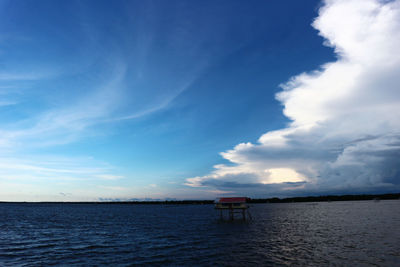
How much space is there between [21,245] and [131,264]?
843 inches

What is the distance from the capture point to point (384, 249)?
29.2 meters

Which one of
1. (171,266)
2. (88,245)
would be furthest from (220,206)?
(171,266)

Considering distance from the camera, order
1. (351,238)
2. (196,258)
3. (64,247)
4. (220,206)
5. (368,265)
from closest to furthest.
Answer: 1. (368,265)
2. (196,258)
3. (64,247)
4. (351,238)
5. (220,206)

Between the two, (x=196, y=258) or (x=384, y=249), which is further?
(x=384, y=249)

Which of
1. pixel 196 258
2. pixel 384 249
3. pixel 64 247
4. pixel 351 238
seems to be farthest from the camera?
pixel 351 238

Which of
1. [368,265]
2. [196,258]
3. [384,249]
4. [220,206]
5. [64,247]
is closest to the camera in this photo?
[368,265]

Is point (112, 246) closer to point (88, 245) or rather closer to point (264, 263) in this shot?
point (88, 245)

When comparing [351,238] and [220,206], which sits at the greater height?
[220,206]

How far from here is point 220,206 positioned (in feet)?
224

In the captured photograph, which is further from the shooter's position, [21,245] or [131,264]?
[21,245]

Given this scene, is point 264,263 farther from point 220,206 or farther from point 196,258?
point 220,206

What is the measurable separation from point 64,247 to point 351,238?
43.0m

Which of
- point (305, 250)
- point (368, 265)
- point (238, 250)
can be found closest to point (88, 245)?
point (238, 250)

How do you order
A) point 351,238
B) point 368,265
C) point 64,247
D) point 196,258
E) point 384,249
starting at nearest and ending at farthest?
point 368,265, point 196,258, point 384,249, point 64,247, point 351,238
